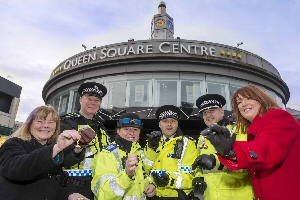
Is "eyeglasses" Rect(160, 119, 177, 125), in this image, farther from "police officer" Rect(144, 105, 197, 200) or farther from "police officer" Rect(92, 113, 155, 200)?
"police officer" Rect(92, 113, 155, 200)

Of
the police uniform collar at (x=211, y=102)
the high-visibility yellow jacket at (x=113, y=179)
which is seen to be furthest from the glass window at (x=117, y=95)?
the high-visibility yellow jacket at (x=113, y=179)

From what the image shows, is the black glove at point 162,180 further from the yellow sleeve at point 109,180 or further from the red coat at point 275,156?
the red coat at point 275,156

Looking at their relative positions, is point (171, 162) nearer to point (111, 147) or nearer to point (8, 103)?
point (111, 147)

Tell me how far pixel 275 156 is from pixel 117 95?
46.5ft

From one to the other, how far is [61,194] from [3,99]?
1580 inches

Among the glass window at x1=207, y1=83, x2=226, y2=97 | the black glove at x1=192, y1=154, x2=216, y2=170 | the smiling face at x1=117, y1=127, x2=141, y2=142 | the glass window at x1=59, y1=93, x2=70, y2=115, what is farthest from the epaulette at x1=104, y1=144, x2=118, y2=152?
the glass window at x1=59, y1=93, x2=70, y2=115

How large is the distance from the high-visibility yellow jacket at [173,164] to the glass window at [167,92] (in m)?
10.4

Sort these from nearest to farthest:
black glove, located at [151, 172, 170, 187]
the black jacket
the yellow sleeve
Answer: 1. the black jacket
2. the yellow sleeve
3. black glove, located at [151, 172, 170, 187]

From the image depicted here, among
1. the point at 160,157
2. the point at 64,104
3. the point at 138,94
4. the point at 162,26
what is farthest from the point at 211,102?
the point at 162,26

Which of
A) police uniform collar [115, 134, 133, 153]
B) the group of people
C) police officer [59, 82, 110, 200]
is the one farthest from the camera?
police uniform collar [115, 134, 133, 153]

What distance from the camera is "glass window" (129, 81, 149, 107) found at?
14.9 metres

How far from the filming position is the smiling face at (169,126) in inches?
183

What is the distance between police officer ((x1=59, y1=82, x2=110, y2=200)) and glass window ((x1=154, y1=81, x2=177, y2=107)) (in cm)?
1013

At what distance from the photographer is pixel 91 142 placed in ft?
12.6
